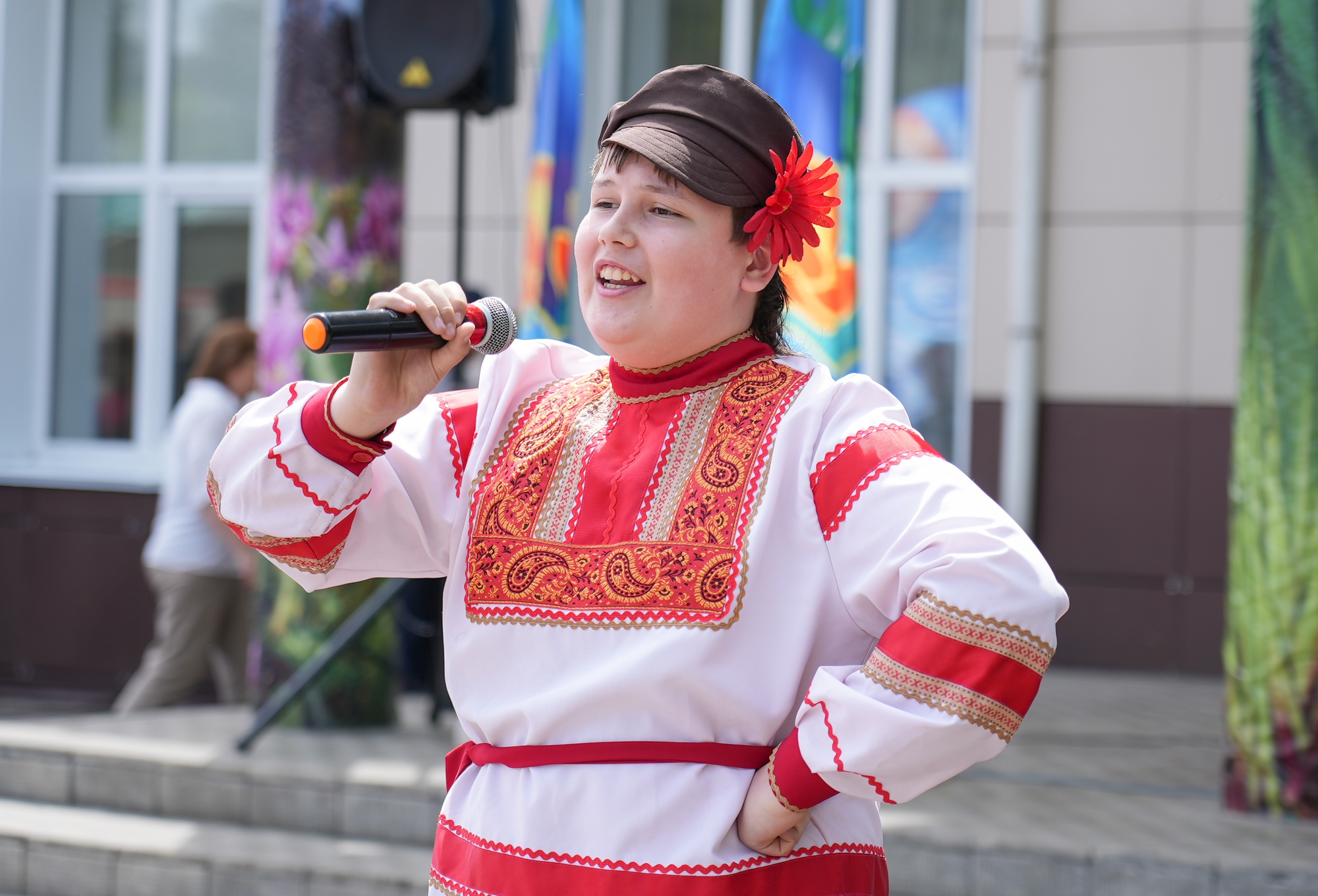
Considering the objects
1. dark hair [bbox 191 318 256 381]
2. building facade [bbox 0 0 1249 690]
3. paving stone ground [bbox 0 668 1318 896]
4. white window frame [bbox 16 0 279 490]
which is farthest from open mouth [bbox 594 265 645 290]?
white window frame [bbox 16 0 279 490]

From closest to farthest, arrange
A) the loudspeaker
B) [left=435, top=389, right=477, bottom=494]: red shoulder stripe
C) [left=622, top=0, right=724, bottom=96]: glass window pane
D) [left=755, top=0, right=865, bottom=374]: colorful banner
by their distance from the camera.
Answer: [left=435, top=389, right=477, bottom=494]: red shoulder stripe < [left=755, top=0, right=865, bottom=374]: colorful banner < the loudspeaker < [left=622, top=0, right=724, bottom=96]: glass window pane

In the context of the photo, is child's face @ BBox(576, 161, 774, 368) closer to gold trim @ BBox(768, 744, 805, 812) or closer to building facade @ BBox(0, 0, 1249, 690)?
gold trim @ BBox(768, 744, 805, 812)

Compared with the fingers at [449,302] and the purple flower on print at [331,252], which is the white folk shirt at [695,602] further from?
the purple flower on print at [331,252]

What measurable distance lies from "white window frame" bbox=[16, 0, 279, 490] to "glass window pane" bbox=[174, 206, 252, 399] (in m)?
0.04

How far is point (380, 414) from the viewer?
144 cm

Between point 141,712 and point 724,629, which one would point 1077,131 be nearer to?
point 141,712

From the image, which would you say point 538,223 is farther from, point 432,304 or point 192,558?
point 432,304

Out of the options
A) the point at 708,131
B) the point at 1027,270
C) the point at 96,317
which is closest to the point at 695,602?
the point at 708,131

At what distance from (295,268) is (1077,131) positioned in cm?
384

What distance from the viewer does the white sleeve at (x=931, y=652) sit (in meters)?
1.24

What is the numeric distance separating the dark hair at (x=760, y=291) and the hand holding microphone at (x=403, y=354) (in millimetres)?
231

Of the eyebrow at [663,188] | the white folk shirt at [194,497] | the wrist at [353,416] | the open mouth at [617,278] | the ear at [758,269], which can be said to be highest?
the eyebrow at [663,188]

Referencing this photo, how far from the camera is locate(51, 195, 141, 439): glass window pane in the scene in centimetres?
768

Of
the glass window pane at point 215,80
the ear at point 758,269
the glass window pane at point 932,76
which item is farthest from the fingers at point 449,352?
the glass window pane at point 215,80
